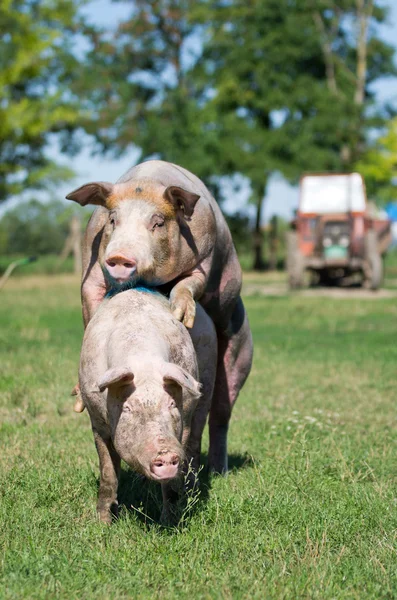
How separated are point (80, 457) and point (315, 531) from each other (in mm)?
1966

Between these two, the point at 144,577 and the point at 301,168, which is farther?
the point at 301,168

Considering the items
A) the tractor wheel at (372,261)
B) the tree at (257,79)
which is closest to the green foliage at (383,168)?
the tree at (257,79)

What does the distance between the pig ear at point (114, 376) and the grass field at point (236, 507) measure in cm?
76

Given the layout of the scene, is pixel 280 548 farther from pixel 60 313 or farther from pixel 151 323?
pixel 60 313

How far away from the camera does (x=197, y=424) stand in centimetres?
506

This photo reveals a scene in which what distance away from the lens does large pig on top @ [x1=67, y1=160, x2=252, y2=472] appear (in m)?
4.48

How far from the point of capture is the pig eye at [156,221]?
4.68 meters

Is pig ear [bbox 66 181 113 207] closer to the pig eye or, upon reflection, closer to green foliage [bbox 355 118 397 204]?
the pig eye

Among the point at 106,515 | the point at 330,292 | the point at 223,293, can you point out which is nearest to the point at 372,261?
the point at 330,292

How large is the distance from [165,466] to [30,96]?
33207 millimetres

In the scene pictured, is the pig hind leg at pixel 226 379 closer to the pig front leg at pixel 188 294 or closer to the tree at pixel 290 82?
the pig front leg at pixel 188 294

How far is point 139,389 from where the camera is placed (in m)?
3.88

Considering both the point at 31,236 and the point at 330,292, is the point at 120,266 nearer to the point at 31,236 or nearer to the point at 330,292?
the point at 330,292

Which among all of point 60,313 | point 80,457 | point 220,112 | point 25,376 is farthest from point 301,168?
point 80,457
